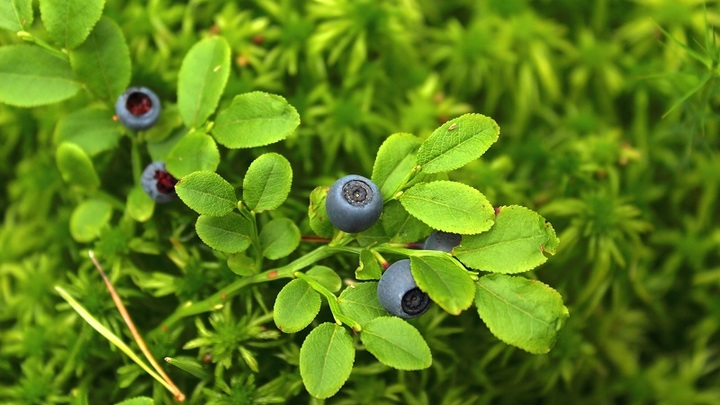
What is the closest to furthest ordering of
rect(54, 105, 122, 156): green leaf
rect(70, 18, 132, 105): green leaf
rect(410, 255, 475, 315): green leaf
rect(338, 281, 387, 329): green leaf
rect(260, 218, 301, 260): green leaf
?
rect(410, 255, 475, 315): green leaf, rect(338, 281, 387, 329): green leaf, rect(260, 218, 301, 260): green leaf, rect(70, 18, 132, 105): green leaf, rect(54, 105, 122, 156): green leaf

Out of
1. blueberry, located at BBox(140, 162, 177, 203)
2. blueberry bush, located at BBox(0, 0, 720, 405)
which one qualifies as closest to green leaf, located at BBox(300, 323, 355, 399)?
blueberry bush, located at BBox(0, 0, 720, 405)

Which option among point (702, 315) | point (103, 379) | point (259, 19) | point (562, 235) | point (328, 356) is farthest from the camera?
point (702, 315)

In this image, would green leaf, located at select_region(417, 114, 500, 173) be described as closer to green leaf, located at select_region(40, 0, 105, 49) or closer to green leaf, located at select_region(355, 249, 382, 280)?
green leaf, located at select_region(355, 249, 382, 280)

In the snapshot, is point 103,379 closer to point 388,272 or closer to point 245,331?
point 245,331

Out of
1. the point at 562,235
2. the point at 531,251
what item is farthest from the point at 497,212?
the point at 562,235

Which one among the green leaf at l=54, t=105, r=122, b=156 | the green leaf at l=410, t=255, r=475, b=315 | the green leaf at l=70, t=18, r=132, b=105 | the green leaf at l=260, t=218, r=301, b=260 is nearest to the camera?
the green leaf at l=410, t=255, r=475, b=315

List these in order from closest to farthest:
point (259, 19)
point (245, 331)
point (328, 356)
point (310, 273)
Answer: point (328, 356) → point (310, 273) → point (245, 331) → point (259, 19)
